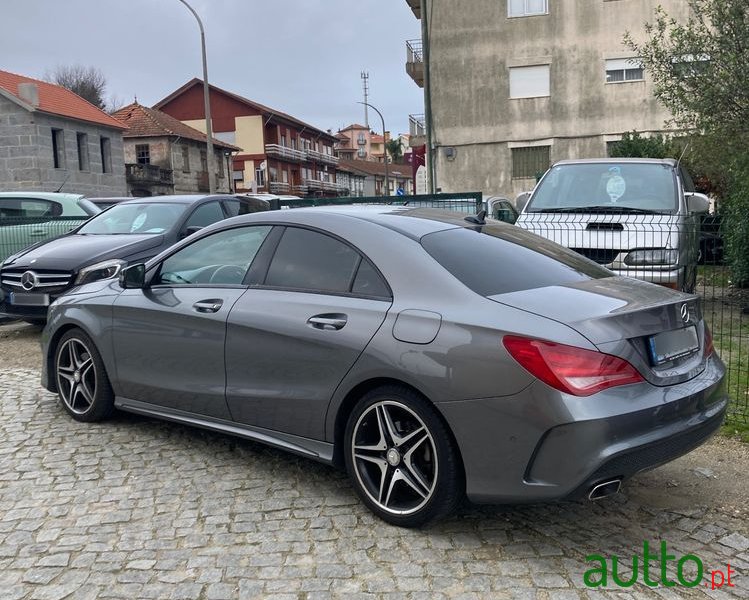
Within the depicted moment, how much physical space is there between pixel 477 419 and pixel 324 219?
5.27ft

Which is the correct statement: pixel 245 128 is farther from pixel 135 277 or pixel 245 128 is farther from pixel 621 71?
pixel 135 277

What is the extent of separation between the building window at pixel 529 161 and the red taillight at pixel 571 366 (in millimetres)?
26726

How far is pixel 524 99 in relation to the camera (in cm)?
2911

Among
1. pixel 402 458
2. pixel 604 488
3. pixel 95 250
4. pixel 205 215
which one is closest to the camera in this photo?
pixel 604 488

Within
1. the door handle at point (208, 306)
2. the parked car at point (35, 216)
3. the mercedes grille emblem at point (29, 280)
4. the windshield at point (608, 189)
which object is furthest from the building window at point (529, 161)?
the door handle at point (208, 306)

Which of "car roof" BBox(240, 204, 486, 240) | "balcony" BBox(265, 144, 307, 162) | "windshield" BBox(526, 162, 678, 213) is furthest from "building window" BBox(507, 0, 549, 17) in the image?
"balcony" BBox(265, 144, 307, 162)

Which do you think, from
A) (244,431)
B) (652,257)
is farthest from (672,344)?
(652,257)

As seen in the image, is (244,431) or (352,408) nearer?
(352,408)

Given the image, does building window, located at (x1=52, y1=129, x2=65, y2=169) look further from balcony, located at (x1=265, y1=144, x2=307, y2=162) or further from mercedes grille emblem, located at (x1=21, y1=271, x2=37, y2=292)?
balcony, located at (x1=265, y1=144, x2=307, y2=162)

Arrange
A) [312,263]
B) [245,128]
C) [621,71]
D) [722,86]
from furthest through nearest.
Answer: [245,128]
[621,71]
[722,86]
[312,263]

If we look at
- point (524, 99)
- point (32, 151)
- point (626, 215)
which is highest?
point (524, 99)

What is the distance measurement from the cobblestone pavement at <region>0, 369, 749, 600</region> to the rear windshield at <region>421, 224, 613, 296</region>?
1.19m

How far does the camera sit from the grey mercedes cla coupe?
3264mm

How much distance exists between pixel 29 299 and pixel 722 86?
855cm
